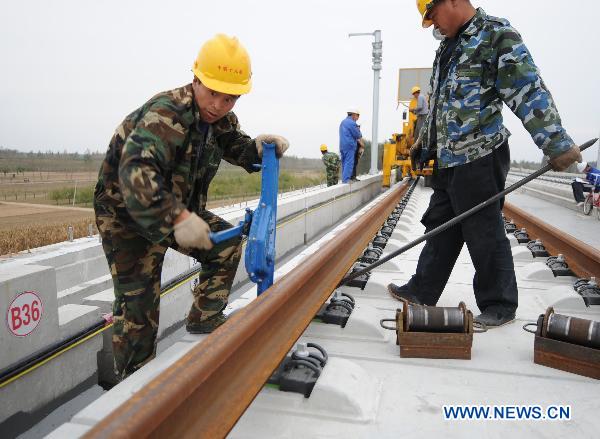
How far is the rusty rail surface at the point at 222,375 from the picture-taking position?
1.27 m

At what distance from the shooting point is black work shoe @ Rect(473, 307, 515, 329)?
9.54 feet

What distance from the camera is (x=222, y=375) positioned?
1724 millimetres

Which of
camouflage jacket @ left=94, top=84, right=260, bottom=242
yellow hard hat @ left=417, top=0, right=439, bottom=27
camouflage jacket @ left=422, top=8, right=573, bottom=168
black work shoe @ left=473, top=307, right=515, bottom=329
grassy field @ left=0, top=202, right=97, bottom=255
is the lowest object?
black work shoe @ left=473, top=307, right=515, bottom=329

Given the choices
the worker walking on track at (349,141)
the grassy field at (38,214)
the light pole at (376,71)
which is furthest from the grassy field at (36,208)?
the light pole at (376,71)

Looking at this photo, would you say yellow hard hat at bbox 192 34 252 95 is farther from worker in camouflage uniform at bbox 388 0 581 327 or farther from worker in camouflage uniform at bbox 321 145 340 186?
worker in camouflage uniform at bbox 321 145 340 186

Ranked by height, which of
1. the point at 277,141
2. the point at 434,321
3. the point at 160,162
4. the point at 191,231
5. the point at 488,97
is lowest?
the point at 434,321

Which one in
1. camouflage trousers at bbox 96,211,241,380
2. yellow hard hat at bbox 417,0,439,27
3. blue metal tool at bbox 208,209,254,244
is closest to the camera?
blue metal tool at bbox 208,209,254,244

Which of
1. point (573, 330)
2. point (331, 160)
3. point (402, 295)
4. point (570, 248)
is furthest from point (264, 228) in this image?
point (331, 160)

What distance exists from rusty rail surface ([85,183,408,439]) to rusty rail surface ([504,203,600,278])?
2.36 m

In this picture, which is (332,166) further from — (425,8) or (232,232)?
(232,232)

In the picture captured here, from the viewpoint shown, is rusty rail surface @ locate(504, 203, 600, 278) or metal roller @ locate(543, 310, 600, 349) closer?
metal roller @ locate(543, 310, 600, 349)

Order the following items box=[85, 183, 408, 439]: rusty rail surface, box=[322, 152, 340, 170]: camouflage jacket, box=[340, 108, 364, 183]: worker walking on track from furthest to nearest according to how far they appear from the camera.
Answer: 1. box=[322, 152, 340, 170]: camouflage jacket
2. box=[340, 108, 364, 183]: worker walking on track
3. box=[85, 183, 408, 439]: rusty rail surface

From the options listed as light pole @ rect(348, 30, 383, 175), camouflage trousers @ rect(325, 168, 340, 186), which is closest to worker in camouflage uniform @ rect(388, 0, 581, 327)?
camouflage trousers @ rect(325, 168, 340, 186)

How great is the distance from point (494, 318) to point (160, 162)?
2.11 metres
